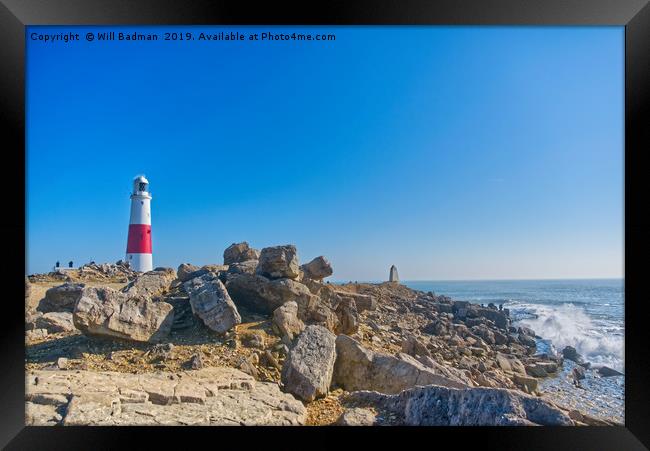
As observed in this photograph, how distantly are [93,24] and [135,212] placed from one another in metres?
6.35

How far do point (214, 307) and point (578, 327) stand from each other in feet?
27.4

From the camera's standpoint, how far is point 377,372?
5.41 meters

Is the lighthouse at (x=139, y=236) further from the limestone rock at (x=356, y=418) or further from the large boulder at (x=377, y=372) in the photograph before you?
Answer: the limestone rock at (x=356, y=418)

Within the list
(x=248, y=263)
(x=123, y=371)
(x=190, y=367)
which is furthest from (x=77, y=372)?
(x=248, y=263)

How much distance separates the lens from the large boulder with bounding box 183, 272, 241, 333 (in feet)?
20.3

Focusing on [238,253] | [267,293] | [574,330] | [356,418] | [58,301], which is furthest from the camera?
[238,253]

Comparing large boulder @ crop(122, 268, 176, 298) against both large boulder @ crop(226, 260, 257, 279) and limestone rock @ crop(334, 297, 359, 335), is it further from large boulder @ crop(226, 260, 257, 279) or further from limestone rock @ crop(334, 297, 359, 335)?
limestone rock @ crop(334, 297, 359, 335)

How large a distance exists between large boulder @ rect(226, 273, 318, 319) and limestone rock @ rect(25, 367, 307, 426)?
1980 millimetres

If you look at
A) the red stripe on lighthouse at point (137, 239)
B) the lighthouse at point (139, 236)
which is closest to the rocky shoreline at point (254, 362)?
the lighthouse at point (139, 236)

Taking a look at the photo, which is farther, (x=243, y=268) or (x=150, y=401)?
(x=243, y=268)

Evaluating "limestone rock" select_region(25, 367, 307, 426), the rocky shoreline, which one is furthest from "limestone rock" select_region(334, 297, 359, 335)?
"limestone rock" select_region(25, 367, 307, 426)

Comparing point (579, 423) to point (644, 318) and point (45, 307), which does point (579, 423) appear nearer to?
point (644, 318)

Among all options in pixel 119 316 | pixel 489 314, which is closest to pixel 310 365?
pixel 119 316

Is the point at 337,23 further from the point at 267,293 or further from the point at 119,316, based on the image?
the point at 119,316
